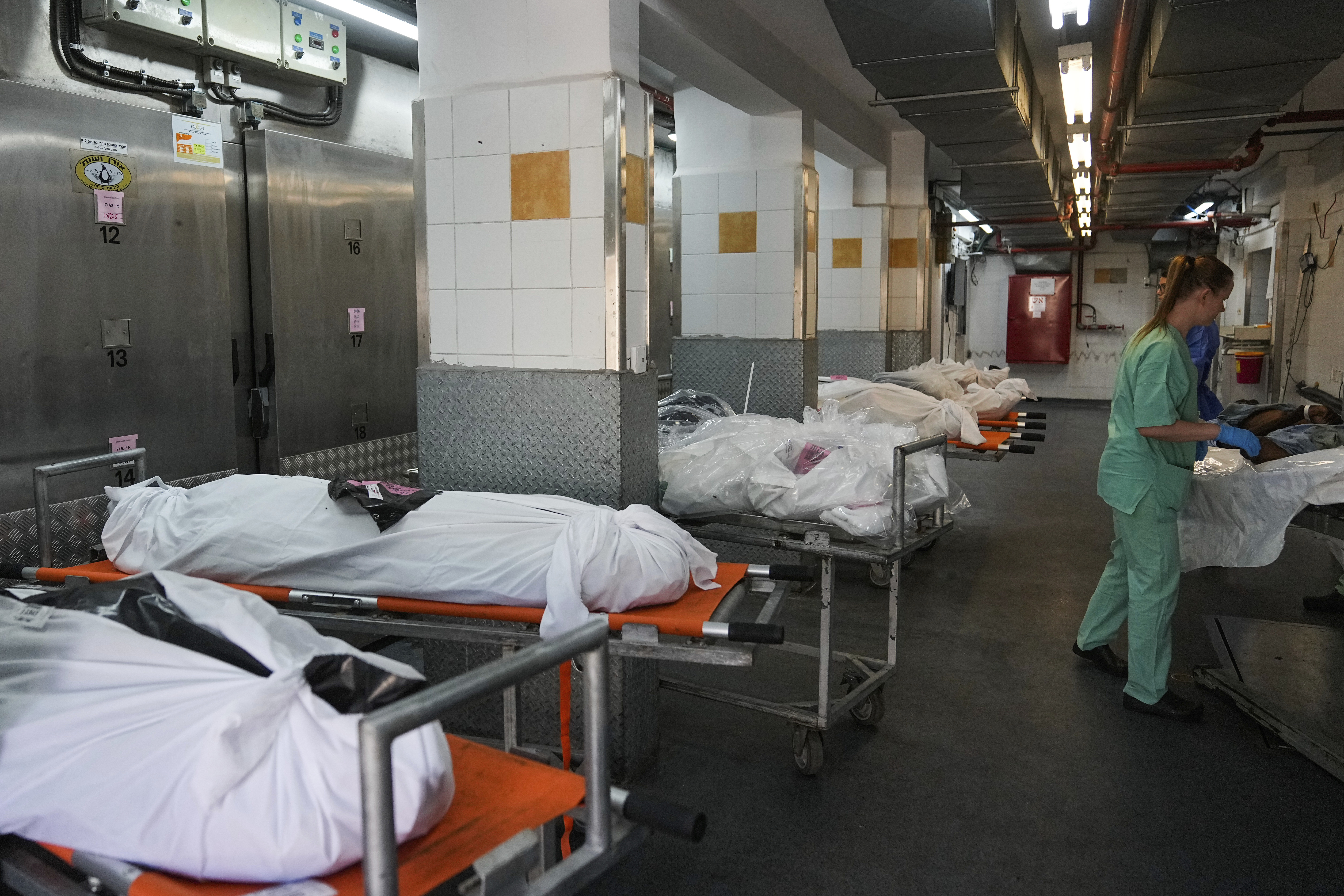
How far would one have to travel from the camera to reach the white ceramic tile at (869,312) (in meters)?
8.19

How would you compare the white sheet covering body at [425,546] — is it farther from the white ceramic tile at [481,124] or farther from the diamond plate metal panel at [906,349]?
the diamond plate metal panel at [906,349]

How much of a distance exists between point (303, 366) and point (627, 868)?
317cm

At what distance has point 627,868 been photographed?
8.31 ft

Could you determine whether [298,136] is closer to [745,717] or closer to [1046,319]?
[745,717]

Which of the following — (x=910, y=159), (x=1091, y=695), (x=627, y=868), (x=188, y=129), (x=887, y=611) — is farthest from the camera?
→ (x=910, y=159)

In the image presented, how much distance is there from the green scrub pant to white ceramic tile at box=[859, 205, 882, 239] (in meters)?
5.02

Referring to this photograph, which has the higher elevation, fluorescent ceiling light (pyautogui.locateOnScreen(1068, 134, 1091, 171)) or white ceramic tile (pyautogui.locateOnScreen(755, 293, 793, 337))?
fluorescent ceiling light (pyautogui.locateOnScreen(1068, 134, 1091, 171))

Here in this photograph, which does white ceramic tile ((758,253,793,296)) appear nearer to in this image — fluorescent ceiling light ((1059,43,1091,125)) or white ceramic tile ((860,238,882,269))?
fluorescent ceiling light ((1059,43,1091,125))

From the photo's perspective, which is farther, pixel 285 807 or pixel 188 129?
pixel 188 129

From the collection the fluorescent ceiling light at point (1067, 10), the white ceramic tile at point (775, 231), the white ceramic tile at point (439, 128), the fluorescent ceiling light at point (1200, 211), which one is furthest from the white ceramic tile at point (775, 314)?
the fluorescent ceiling light at point (1200, 211)

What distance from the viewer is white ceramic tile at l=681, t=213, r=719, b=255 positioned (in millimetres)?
5922

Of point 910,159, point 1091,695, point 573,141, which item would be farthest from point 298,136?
point 910,159

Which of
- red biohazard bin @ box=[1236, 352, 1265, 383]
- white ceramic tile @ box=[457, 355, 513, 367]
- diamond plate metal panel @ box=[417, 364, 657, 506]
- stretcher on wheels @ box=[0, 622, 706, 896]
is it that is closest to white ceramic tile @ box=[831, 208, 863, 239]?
diamond plate metal panel @ box=[417, 364, 657, 506]

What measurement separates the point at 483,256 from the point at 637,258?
1.87 feet
